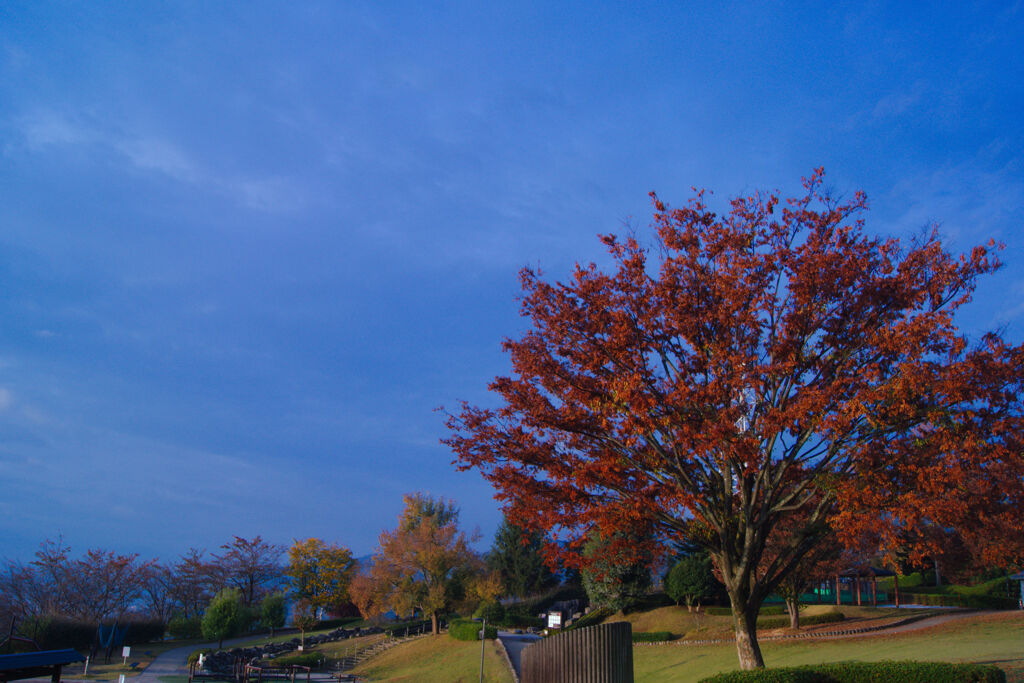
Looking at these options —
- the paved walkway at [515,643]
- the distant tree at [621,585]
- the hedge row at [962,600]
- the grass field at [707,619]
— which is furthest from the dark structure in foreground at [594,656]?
the hedge row at [962,600]

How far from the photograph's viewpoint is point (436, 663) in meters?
34.4

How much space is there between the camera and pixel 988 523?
34.9 feet

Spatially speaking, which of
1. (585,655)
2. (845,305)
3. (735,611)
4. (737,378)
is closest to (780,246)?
(845,305)

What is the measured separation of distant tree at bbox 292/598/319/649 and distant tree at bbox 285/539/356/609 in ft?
3.51

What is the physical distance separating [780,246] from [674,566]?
106 ft

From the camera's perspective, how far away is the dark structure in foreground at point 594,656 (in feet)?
29.2

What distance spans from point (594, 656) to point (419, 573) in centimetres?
3685

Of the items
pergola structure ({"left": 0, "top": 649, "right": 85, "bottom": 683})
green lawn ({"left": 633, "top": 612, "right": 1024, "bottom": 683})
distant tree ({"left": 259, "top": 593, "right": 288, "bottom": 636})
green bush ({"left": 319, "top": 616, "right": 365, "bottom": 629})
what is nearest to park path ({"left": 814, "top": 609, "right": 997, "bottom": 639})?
green lawn ({"left": 633, "top": 612, "right": 1024, "bottom": 683})

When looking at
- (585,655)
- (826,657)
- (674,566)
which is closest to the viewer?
(585,655)

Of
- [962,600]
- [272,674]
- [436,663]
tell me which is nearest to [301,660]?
[272,674]

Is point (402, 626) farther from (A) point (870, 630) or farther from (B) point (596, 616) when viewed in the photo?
(A) point (870, 630)

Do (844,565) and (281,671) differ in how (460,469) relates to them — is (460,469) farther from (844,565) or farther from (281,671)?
(281,671)

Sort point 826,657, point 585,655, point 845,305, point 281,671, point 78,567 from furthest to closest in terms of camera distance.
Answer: point 78,567 < point 281,671 < point 826,657 < point 845,305 < point 585,655

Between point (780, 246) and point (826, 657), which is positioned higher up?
point (780, 246)
